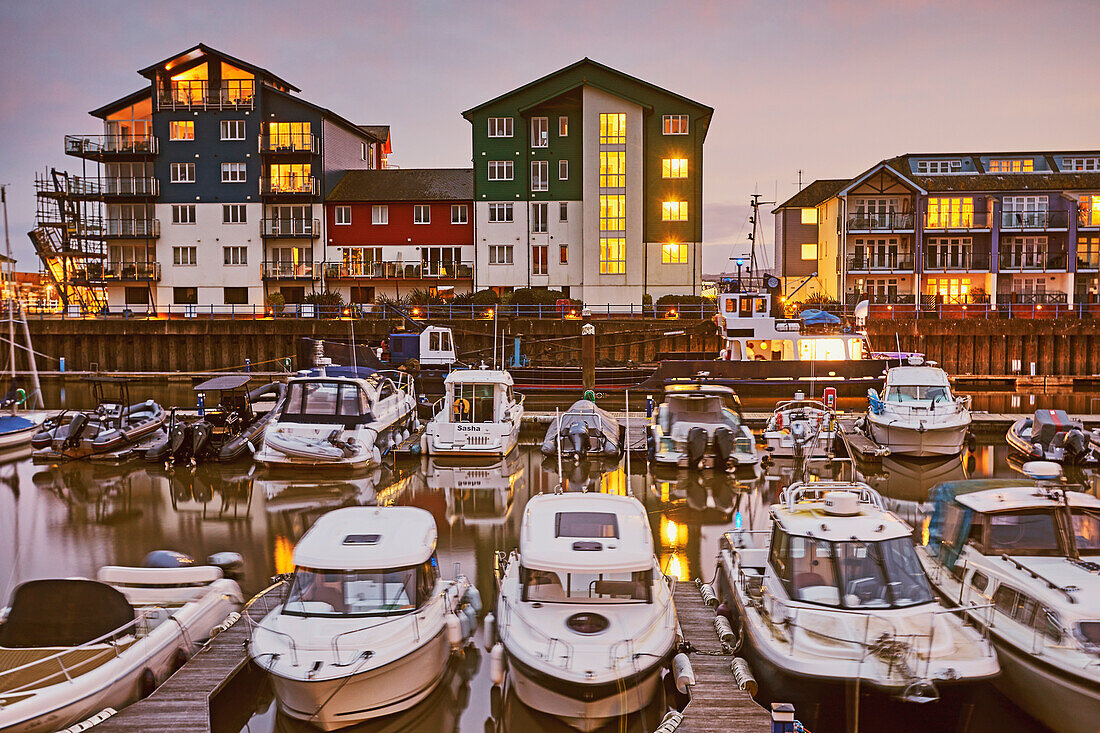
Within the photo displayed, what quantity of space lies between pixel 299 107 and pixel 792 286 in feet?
106

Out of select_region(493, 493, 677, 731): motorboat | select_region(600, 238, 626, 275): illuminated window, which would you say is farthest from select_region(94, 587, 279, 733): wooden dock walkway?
select_region(600, 238, 626, 275): illuminated window

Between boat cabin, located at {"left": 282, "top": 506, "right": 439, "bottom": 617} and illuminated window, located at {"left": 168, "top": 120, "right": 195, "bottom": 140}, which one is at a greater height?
illuminated window, located at {"left": 168, "top": 120, "right": 195, "bottom": 140}

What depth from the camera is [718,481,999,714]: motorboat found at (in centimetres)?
736

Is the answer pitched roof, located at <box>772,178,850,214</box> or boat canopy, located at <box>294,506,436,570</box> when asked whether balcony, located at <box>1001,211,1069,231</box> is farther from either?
boat canopy, located at <box>294,506,436,570</box>

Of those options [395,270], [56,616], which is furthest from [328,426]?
[395,270]

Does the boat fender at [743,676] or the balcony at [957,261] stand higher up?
the balcony at [957,261]

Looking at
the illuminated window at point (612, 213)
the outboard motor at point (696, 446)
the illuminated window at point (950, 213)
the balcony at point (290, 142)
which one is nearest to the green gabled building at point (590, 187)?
the illuminated window at point (612, 213)

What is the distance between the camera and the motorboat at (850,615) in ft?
24.2

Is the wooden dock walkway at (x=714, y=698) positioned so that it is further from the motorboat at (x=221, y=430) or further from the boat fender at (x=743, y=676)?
the motorboat at (x=221, y=430)

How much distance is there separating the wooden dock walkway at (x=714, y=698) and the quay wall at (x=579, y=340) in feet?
85.8

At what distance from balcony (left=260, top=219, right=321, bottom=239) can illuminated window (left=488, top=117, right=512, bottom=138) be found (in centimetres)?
Answer: 1113

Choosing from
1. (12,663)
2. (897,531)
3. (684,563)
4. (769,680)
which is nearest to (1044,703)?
(897,531)

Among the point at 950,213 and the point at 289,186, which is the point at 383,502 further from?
the point at 950,213

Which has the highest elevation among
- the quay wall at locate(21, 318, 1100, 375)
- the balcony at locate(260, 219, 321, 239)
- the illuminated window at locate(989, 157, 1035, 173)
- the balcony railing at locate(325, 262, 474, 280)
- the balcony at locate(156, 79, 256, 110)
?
the balcony at locate(156, 79, 256, 110)
